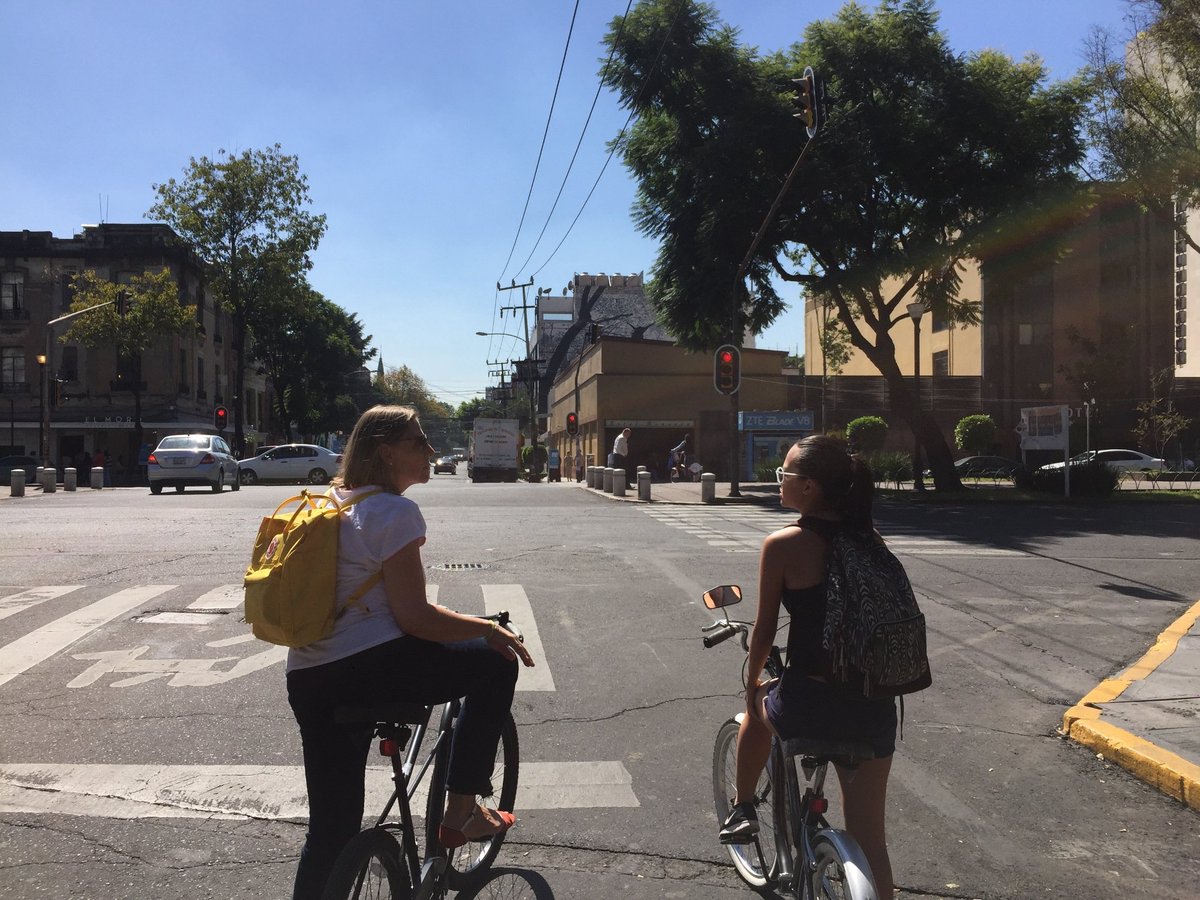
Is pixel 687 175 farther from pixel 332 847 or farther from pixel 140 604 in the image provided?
pixel 332 847

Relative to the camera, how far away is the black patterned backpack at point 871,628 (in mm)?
2666

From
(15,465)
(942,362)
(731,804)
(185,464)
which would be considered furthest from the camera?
(942,362)

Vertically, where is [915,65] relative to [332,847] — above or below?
above

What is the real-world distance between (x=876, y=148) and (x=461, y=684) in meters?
24.2

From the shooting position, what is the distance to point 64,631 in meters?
7.83

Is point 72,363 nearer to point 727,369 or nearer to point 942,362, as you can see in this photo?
point 727,369

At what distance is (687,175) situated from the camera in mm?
26375

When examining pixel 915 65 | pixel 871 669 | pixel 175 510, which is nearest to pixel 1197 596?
pixel 871 669

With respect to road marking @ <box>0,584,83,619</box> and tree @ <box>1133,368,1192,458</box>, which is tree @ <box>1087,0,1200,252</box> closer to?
tree @ <box>1133,368,1192,458</box>

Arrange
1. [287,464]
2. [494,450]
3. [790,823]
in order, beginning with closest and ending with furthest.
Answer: [790,823] → [287,464] → [494,450]

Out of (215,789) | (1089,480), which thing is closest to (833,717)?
(215,789)

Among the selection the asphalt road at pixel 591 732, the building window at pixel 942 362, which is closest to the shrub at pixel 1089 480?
the asphalt road at pixel 591 732

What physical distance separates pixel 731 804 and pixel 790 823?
554 millimetres

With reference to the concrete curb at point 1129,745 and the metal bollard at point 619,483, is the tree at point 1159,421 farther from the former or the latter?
the concrete curb at point 1129,745
